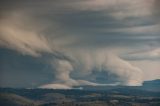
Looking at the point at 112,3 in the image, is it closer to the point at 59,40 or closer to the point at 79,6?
the point at 79,6

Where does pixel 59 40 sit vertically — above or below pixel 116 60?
above

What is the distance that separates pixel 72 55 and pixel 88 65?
728 millimetres

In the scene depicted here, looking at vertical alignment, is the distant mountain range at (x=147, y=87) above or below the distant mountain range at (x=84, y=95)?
above

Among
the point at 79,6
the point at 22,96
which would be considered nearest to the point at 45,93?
the point at 22,96

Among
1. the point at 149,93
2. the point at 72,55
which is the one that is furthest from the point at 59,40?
the point at 149,93

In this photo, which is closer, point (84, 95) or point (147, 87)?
point (147, 87)

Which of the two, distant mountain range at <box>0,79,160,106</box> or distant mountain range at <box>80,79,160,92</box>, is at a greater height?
distant mountain range at <box>80,79,160,92</box>

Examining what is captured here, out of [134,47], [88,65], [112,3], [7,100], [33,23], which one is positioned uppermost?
[112,3]

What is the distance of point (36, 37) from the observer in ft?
40.0

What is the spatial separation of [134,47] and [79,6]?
8.89 feet

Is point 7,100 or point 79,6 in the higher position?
point 79,6

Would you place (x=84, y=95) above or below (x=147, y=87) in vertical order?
below

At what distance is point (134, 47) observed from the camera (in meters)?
12.6

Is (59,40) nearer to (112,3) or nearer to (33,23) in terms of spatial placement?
(33,23)
